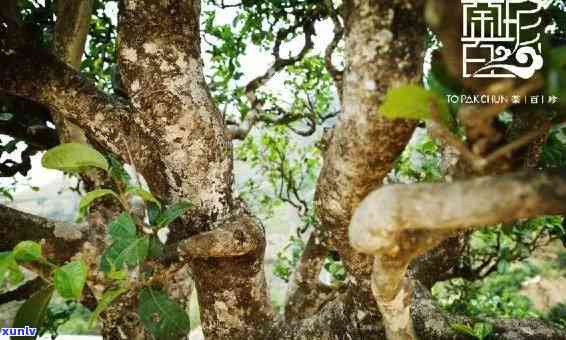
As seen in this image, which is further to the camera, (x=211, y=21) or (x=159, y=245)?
(x=211, y=21)

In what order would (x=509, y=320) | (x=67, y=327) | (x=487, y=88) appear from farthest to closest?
(x=67, y=327) < (x=509, y=320) < (x=487, y=88)

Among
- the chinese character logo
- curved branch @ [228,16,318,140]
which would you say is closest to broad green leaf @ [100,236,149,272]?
the chinese character logo

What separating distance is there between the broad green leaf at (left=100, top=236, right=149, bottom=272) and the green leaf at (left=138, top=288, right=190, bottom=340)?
5.9 inches

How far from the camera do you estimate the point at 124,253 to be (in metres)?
1.23

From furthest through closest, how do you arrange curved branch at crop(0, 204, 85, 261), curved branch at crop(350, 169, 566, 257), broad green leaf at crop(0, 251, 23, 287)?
1. curved branch at crop(0, 204, 85, 261)
2. broad green leaf at crop(0, 251, 23, 287)
3. curved branch at crop(350, 169, 566, 257)

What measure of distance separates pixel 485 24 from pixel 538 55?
9.5 inches

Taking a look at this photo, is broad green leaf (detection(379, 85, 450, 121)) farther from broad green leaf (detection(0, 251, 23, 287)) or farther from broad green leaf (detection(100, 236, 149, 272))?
broad green leaf (detection(0, 251, 23, 287))

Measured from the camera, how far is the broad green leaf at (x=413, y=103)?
694mm

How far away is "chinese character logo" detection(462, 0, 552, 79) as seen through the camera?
947 mm

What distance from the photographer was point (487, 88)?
667mm

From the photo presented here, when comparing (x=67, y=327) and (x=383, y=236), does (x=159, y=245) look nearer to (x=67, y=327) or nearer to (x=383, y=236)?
(x=383, y=236)

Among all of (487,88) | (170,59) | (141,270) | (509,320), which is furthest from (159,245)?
(509,320)

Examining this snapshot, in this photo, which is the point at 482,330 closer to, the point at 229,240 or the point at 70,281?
the point at 229,240

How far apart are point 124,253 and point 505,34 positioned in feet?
3.81
